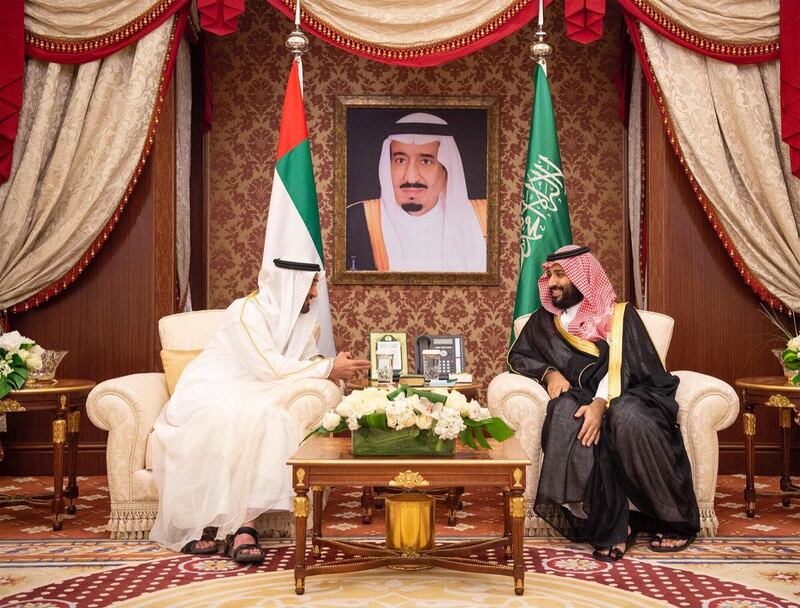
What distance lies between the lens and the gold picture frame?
→ 5.07m

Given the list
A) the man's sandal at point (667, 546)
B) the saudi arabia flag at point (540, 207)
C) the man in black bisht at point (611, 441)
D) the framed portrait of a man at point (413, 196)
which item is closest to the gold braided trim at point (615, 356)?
the man in black bisht at point (611, 441)

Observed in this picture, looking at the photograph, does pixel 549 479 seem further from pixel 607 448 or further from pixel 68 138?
pixel 68 138

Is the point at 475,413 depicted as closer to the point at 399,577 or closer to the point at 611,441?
the point at 399,577

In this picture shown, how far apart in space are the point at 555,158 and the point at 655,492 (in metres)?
2.36

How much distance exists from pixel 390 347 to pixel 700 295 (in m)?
2.10

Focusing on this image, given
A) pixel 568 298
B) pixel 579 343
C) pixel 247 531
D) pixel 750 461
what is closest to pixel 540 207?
pixel 568 298

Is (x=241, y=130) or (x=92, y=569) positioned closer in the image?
(x=92, y=569)

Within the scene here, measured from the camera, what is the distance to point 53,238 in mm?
5355

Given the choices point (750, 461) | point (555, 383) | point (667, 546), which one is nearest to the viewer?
point (667, 546)

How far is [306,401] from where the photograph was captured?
412cm

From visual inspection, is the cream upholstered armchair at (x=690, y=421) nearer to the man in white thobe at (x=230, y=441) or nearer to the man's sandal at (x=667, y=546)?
the man's sandal at (x=667, y=546)

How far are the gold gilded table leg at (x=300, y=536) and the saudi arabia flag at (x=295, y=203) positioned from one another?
2127mm

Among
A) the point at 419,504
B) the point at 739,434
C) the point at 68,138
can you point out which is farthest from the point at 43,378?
the point at 739,434

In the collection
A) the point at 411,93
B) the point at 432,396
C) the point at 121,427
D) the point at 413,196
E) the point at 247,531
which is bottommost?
the point at 247,531
